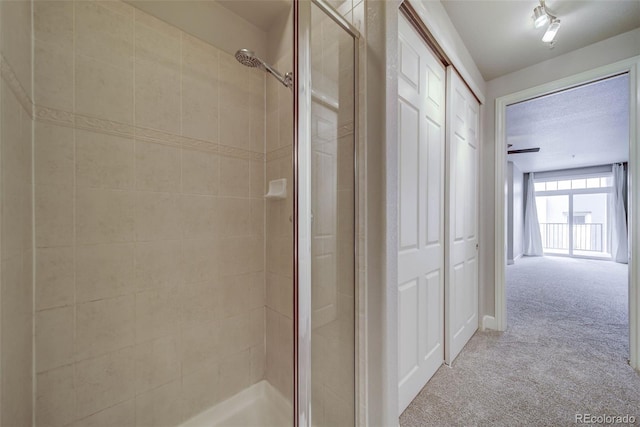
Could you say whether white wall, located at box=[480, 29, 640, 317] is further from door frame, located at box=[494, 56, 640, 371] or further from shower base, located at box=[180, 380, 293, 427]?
shower base, located at box=[180, 380, 293, 427]

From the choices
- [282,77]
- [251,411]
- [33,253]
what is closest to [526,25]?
[282,77]

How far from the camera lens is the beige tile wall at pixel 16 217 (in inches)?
26.1

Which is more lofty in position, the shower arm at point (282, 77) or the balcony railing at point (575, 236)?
the shower arm at point (282, 77)

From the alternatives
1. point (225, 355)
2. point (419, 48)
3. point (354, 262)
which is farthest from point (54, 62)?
point (419, 48)

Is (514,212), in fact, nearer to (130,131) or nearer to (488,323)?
(488,323)

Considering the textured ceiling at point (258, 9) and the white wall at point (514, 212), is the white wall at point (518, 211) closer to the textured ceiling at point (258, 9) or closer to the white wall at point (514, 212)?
the white wall at point (514, 212)

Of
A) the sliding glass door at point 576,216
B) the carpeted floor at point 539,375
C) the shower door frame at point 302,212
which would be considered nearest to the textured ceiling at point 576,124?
the sliding glass door at point 576,216

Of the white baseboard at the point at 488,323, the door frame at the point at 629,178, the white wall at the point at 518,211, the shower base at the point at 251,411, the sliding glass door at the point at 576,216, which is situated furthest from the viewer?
the white wall at the point at 518,211

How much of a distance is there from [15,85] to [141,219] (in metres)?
0.60

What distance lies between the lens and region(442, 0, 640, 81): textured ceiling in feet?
4.97

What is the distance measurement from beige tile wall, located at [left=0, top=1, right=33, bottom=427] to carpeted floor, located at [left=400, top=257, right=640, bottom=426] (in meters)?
1.63

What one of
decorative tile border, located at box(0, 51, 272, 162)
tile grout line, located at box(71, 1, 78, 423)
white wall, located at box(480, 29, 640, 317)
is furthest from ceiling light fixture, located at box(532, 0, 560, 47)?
tile grout line, located at box(71, 1, 78, 423)

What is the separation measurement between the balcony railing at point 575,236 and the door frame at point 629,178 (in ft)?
23.4

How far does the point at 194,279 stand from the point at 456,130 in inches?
82.1
